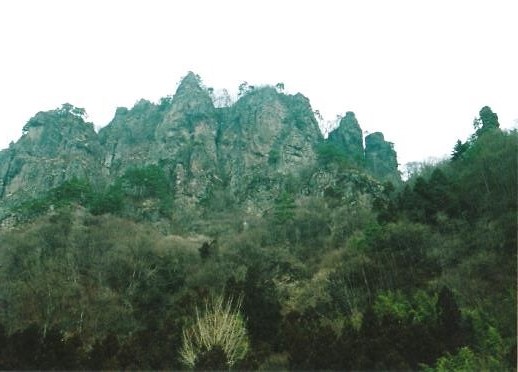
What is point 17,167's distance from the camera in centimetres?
7444

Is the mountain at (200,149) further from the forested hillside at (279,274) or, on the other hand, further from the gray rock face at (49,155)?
the forested hillside at (279,274)

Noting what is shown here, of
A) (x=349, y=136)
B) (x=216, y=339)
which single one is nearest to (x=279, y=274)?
(x=216, y=339)

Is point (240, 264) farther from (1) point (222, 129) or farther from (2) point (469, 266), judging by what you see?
(1) point (222, 129)

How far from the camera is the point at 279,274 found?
37.2 meters

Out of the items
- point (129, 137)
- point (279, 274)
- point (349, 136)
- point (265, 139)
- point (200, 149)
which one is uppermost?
point (129, 137)

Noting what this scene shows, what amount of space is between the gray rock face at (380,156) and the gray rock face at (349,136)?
2.34m

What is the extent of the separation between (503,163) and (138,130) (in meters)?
63.8

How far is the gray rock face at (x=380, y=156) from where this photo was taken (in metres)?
79.0

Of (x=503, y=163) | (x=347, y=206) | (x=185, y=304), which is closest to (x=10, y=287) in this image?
(x=185, y=304)

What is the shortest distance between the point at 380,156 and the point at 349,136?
628cm

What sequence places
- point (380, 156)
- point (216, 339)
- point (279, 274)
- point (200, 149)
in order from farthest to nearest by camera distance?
point (380, 156) → point (200, 149) → point (279, 274) → point (216, 339)

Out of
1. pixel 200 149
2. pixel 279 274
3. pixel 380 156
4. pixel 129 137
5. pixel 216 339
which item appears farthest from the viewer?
pixel 129 137

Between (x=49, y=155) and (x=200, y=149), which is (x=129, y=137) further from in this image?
(x=200, y=149)

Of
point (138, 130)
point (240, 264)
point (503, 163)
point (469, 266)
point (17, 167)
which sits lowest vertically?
point (469, 266)
